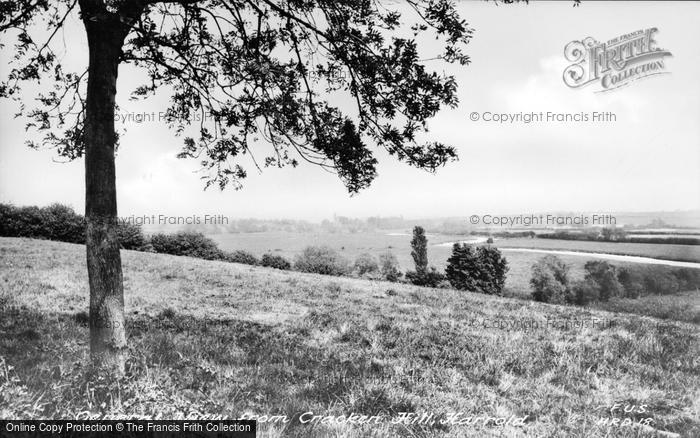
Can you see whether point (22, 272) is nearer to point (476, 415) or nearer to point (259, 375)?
point (259, 375)

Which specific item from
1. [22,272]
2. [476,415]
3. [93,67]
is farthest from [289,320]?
[22,272]

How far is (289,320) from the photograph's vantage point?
35.0 feet

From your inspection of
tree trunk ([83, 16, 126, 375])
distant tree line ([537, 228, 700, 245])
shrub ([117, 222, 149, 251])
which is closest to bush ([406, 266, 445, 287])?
distant tree line ([537, 228, 700, 245])

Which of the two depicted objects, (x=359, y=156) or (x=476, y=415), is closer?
(x=476, y=415)

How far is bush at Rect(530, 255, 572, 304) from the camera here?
45303 mm

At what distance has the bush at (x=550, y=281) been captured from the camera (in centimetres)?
4530

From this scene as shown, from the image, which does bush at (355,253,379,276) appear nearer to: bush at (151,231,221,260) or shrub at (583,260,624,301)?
bush at (151,231,221,260)

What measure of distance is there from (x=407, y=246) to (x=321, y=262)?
17.9 meters

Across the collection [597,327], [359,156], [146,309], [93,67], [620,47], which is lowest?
[597,327]

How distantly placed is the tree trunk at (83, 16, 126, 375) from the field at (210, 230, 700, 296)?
35916 mm

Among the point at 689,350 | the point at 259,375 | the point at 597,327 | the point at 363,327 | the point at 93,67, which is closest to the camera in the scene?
the point at 93,67

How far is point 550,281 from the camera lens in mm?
46094

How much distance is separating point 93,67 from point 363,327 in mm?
7429

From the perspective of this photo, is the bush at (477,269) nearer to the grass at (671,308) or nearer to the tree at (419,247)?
the tree at (419,247)
